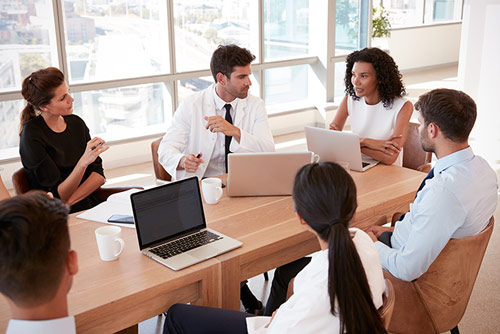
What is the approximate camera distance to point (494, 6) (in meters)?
5.32

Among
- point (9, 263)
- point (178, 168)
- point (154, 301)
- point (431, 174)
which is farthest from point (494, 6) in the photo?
point (9, 263)

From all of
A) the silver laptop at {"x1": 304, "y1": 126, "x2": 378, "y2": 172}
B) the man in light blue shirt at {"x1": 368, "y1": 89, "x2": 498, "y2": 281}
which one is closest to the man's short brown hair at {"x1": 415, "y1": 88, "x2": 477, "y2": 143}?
the man in light blue shirt at {"x1": 368, "y1": 89, "x2": 498, "y2": 281}

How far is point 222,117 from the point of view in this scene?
10.3 ft

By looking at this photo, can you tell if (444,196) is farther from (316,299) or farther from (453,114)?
(316,299)

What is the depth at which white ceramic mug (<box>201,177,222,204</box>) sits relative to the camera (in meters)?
2.45

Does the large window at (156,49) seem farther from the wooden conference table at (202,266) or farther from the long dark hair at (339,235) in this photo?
the long dark hair at (339,235)

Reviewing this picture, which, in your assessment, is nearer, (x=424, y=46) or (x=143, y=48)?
(x=143, y=48)

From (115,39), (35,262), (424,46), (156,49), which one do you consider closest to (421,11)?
(424,46)

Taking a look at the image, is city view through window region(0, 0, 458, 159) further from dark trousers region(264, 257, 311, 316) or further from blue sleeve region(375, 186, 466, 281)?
blue sleeve region(375, 186, 466, 281)

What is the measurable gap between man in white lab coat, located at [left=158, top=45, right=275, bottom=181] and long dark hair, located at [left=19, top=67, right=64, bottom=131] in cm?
63

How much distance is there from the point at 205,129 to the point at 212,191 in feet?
2.50

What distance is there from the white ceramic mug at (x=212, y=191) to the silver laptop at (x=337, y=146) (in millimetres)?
691

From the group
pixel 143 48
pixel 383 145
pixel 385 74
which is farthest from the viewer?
pixel 143 48

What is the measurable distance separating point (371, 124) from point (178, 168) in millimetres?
1246
